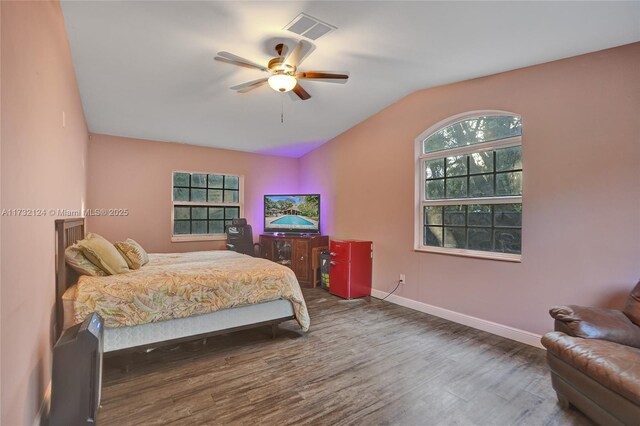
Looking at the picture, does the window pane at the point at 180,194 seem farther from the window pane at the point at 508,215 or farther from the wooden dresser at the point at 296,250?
the window pane at the point at 508,215

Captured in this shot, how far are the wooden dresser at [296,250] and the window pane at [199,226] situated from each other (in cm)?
106

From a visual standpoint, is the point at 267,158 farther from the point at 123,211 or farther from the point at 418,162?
the point at 418,162

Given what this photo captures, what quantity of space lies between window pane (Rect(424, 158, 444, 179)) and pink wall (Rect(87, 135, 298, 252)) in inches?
135

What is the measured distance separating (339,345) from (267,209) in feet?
11.2

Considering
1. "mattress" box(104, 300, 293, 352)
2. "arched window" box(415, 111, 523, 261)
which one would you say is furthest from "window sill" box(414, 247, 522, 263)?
"mattress" box(104, 300, 293, 352)

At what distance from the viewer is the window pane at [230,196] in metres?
5.64

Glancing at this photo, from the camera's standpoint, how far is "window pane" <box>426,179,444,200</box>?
3791 mm

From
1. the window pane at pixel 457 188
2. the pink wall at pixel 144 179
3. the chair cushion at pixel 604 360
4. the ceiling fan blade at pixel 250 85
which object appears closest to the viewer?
the chair cushion at pixel 604 360

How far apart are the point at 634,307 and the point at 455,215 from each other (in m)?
1.80

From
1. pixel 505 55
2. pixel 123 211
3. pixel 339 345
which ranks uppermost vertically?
pixel 505 55

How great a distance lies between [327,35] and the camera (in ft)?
8.25

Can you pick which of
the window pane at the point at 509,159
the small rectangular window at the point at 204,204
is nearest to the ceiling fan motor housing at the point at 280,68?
the window pane at the point at 509,159

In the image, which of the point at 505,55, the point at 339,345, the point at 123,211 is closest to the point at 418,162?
the point at 505,55

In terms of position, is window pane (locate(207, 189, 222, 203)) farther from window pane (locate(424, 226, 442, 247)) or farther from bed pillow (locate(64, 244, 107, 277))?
window pane (locate(424, 226, 442, 247))
